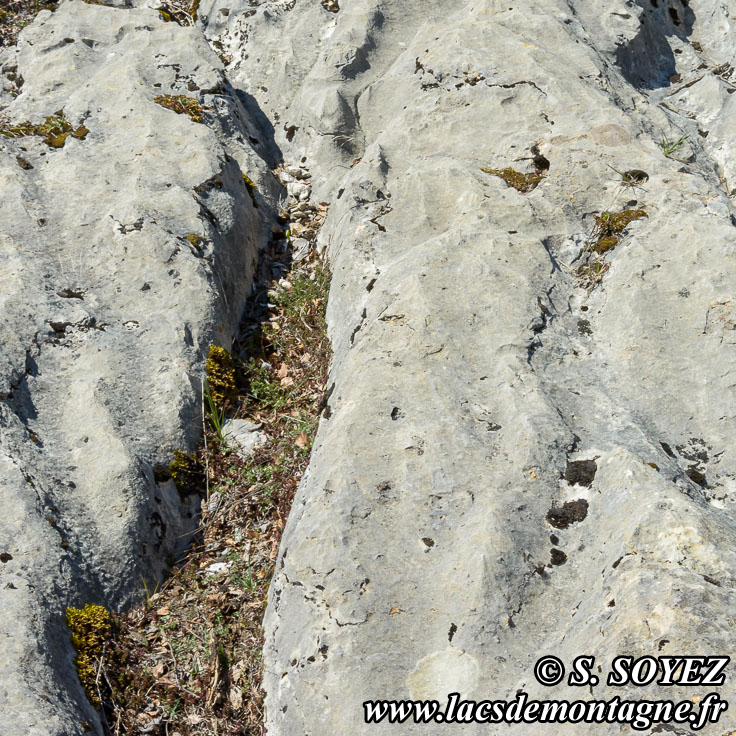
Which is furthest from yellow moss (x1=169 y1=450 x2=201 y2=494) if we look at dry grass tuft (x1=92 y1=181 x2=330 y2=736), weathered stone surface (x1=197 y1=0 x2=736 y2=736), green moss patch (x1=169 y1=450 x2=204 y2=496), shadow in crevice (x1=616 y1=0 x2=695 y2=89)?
shadow in crevice (x1=616 y1=0 x2=695 y2=89)

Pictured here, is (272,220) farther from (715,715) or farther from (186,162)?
(715,715)

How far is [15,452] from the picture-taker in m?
5.55

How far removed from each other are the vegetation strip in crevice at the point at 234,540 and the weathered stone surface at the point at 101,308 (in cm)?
25

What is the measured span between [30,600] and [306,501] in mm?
2186

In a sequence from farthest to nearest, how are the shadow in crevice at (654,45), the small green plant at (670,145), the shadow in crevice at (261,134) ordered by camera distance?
the shadow in crevice at (261,134)
the shadow in crevice at (654,45)
the small green plant at (670,145)

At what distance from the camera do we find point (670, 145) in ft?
26.8

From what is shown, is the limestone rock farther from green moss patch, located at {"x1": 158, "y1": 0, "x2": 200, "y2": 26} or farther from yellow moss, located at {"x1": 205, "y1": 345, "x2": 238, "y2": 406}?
green moss patch, located at {"x1": 158, "y1": 0, "x2": 200, "y2": 26}

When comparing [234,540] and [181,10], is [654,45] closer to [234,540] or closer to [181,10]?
[181,10]

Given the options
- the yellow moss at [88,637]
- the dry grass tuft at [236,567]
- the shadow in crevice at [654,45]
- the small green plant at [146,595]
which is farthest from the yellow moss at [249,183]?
the yellow moss at [88,637]

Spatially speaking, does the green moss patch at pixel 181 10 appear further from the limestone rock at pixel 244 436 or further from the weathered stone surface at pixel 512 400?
the limestone rock at pixel 244 436

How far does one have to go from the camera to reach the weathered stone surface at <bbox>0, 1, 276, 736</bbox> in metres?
5.06

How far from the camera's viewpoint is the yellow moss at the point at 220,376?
23.0 ft

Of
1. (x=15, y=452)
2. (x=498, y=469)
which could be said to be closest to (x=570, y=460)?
(x=498, y=469)

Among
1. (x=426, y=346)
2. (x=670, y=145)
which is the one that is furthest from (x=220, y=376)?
(x=670, y=145)
